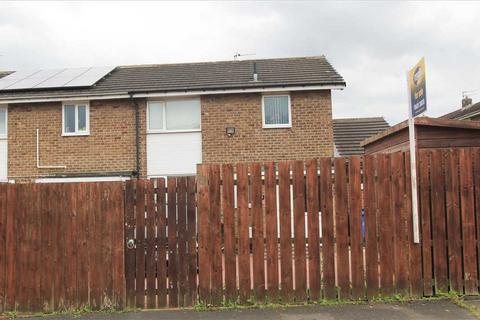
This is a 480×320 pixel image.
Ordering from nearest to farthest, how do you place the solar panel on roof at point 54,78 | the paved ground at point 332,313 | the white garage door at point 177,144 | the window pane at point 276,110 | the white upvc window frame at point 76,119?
1. the paved ground at point 332,313
2. the window pane at point 276,110
3. the white garage door at point 177,144
4. the white upvc window frame at point 76,119
5. the solar panel on roof at point 54,78

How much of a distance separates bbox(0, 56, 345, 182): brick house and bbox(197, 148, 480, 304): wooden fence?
330 inches

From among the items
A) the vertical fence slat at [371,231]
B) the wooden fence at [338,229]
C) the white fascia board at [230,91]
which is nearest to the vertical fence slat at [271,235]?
the wooden fence at [338,229]

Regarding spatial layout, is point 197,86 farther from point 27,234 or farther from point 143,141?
point 27,234

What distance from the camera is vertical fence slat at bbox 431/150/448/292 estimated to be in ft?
20.5

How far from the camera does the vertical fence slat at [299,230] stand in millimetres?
6242

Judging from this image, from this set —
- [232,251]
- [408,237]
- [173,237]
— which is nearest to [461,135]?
[408,237]

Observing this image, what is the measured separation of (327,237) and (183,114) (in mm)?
9674

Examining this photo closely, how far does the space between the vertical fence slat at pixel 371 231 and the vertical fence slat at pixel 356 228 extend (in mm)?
82

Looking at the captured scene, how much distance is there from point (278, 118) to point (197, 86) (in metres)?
2.75

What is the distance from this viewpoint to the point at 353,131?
18078 millimetres

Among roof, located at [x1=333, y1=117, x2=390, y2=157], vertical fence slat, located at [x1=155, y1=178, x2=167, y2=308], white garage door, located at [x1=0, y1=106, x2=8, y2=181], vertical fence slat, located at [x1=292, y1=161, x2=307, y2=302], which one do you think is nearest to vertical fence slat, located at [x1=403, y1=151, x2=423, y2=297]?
vertical fence slat, located at [x1=292, y1=161, x2=307, y2=302]

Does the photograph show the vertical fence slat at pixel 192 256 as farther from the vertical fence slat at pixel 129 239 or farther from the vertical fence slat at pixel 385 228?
the vertical fence slat at pixel 385 228

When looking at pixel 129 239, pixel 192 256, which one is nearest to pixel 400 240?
pixel 192 256

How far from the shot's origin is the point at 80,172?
49.2 feet
